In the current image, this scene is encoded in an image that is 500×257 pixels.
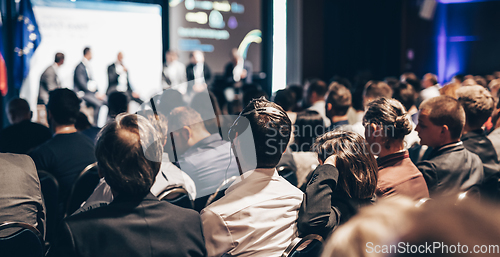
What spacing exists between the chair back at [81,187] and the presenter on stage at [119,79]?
5435mm

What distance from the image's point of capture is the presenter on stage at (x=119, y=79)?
7523mm

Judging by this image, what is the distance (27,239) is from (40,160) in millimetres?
931

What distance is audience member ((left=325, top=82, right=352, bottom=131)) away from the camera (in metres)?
3.27

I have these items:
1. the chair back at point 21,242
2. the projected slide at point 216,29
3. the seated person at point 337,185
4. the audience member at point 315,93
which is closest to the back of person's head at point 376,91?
the audience member at point 315,93

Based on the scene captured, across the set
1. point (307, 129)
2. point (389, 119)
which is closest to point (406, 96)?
point (307, 129)

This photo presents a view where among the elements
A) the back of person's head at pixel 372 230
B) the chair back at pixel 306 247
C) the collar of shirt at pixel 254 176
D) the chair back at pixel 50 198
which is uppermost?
the back of person's head at pixel 372 230

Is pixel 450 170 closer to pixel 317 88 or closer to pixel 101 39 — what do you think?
pixel 317 88

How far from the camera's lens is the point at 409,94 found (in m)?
3.91

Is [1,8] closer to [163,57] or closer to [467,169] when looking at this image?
[163,57]

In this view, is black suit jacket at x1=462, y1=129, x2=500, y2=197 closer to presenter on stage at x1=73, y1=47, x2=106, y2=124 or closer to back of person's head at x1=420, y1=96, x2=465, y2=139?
back of person's head at x1=420, y1=96, x2=465, y2=139

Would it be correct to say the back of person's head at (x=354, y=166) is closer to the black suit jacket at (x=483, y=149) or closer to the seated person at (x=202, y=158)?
the seated person at (x=202, y=158)

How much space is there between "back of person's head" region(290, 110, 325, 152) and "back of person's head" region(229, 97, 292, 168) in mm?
1431

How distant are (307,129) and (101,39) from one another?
6160 mm

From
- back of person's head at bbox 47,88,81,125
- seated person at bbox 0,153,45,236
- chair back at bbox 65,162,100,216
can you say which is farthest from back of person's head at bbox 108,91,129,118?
seated person at bbox 0,153,45,236
